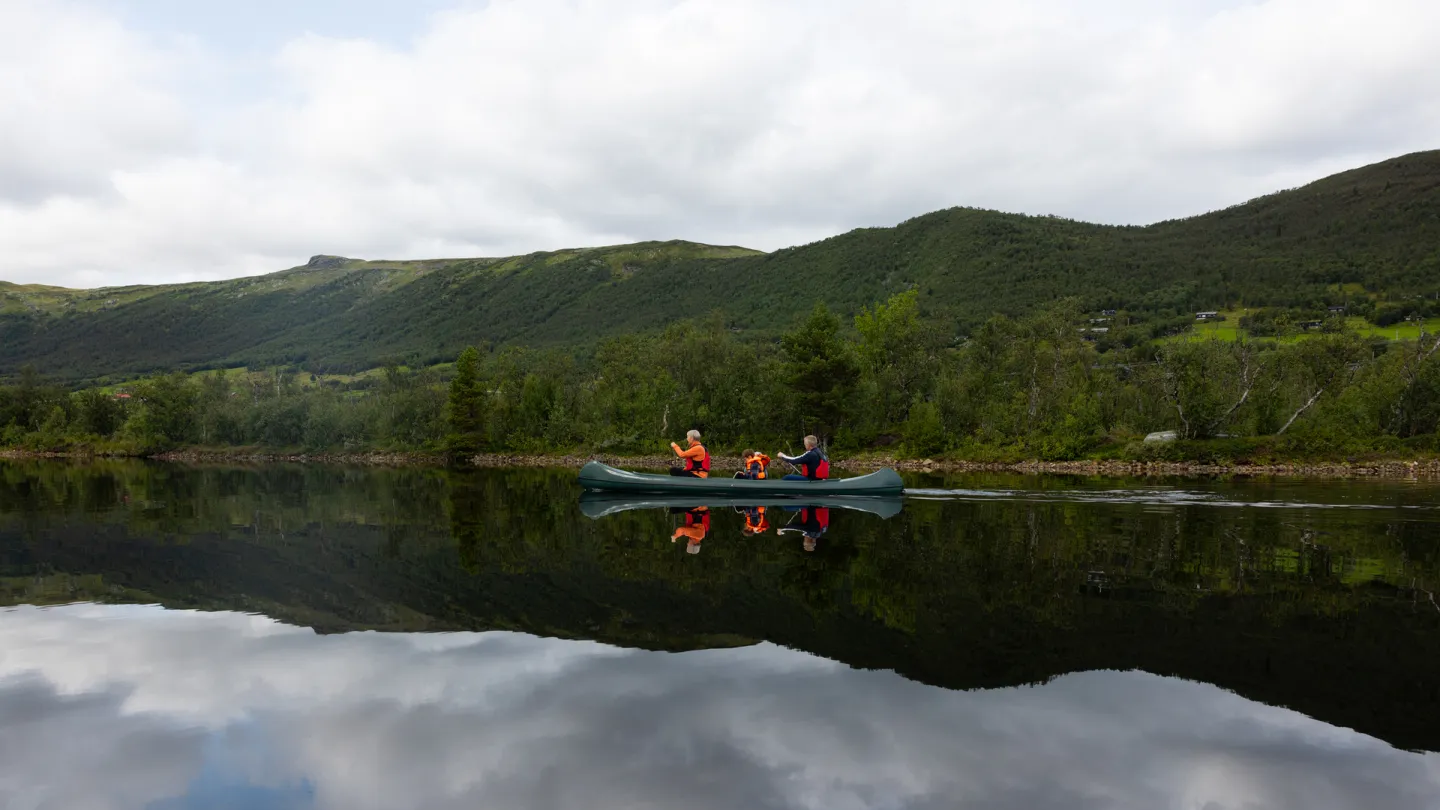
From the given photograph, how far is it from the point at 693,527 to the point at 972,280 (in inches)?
4479

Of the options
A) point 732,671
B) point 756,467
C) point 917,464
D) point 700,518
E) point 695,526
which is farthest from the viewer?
point 917,464

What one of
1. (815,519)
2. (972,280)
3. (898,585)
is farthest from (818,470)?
(972,280)

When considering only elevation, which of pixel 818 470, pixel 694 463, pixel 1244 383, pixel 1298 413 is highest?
pixel 1244 383

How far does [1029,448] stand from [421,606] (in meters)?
41.4

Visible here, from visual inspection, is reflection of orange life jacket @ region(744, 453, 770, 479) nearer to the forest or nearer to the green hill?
the forest

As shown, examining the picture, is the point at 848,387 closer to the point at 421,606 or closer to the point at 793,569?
the point at 793,569

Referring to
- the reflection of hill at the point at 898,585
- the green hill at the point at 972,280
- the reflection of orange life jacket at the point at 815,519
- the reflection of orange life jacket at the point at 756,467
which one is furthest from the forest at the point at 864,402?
the reflection of orange life jacket at the point at 815,519

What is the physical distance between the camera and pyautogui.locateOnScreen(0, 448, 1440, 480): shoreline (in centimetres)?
3637

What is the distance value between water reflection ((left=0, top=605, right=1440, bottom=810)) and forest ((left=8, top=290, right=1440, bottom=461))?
39274 mm

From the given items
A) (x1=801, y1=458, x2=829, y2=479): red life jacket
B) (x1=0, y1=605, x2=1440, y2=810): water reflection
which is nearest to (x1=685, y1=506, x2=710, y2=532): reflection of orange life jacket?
(x1=801, y1=458, x2=829, y2=479): red life jacket

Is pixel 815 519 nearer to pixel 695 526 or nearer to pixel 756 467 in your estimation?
pixel 695 526

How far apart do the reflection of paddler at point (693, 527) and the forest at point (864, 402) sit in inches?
1115

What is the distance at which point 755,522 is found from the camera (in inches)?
791

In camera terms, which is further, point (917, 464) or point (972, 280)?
point (972, 280)
